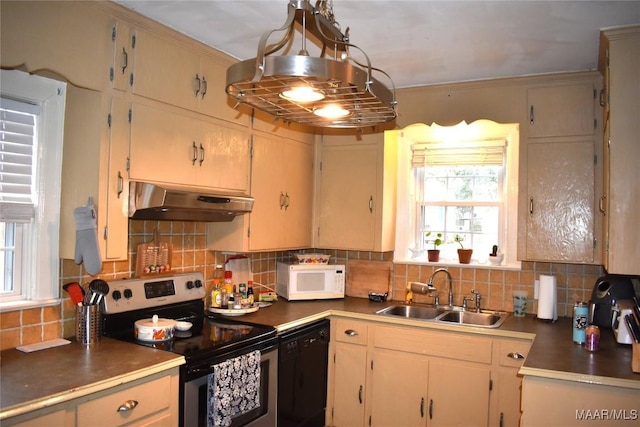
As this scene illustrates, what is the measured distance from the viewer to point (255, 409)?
2.53 m

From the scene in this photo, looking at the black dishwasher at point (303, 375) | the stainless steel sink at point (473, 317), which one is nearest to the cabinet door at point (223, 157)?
the black dishwasher at point (303, 375)

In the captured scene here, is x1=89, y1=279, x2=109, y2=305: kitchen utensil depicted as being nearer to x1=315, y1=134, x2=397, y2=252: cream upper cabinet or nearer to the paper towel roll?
x1=315, y1=134, x2=397, y2=252: cream upper cabinet

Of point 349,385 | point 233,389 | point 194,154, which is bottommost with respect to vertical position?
point 349,385

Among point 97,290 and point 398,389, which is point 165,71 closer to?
point 97,290

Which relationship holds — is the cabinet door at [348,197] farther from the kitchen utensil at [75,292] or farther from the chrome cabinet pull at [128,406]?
the chrome cabinet pull at [128,406]

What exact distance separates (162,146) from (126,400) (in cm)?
125

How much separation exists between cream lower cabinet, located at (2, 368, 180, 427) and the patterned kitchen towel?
171 mm

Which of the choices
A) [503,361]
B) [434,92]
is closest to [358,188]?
[434,92]

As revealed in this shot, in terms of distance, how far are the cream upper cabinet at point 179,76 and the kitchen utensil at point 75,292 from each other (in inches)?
38.5

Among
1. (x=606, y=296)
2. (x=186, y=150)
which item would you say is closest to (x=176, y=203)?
(x=186, y=150)

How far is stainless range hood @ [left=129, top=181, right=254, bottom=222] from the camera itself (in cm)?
235

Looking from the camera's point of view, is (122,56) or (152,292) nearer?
(122,56)

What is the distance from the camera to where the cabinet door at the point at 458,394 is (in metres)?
2.88

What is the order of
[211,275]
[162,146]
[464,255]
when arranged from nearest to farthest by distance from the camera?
[162,146] → [211,275] → [464,255]
